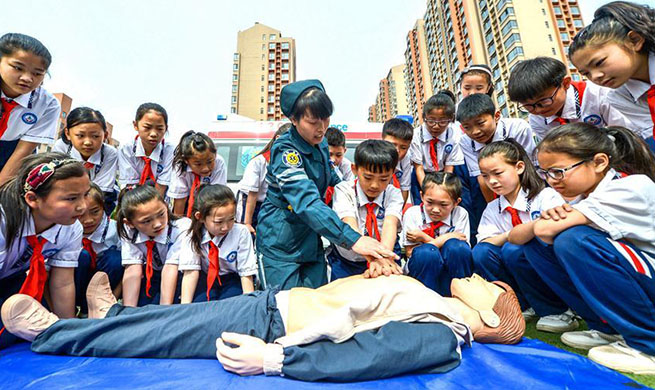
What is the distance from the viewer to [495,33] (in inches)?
1367

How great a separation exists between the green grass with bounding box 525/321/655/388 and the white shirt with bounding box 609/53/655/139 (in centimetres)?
147

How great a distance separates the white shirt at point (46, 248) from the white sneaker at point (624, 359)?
126 inches

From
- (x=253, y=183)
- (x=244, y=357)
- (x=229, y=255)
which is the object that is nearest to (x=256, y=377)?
(x=244, y=357)

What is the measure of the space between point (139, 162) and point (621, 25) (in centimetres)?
445

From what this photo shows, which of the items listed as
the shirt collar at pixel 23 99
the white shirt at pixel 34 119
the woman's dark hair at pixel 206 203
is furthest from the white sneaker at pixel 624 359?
the shirt collar at pixel 23 99

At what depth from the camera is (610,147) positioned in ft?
5.76

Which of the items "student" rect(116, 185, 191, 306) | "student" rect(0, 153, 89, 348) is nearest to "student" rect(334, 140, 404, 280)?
"student" rect(116, 185, 191, 306)

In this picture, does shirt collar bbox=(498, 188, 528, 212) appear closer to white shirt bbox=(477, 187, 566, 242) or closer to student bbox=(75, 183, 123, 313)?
white shirt bbox=(477, 187, 566, 242)

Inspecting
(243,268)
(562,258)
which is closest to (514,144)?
(562,258)

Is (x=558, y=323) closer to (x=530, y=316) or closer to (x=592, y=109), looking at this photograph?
(x=530, y=316)

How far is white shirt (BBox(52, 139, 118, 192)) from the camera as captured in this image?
3.34 m

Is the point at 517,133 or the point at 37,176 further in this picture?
the point at 517,133

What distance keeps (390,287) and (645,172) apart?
5.06 ft

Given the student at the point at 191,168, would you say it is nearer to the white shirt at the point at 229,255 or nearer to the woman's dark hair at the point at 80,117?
the woman's dark hair at the point at 80,117
